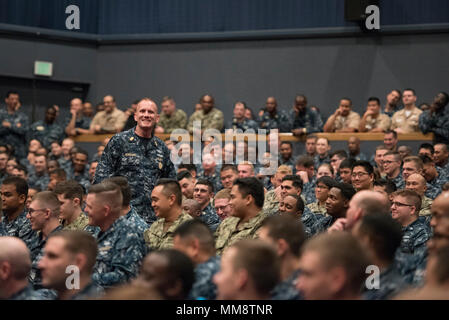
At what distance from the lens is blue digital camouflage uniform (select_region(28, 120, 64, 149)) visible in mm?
9430

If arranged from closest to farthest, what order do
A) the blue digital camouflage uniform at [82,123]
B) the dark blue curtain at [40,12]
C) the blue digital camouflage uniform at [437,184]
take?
the blue digital camouflage uniform at [437,184]
the blue digital camouflage uniform at [82,123]
the dark blue curtain at [40,12]

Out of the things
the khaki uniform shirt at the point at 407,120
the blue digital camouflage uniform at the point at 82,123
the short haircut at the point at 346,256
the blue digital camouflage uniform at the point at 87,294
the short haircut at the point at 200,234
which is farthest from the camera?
the blue digital camouflage uniform at the point at 82,123

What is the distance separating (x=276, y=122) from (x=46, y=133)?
3031mm

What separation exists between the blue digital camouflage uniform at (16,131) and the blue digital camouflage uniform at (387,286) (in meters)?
7.43

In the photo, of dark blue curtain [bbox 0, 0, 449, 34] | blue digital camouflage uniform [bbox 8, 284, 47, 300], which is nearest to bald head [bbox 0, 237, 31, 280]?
blue digital camouflage uniform [bbox 8, 284, 47, 300]

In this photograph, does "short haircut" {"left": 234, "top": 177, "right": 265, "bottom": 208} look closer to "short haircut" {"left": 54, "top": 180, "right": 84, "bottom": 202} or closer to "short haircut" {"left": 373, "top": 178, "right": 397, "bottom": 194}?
"short haircut" {"left": 54, "top": 180, "right": 84, "bottom": 202}

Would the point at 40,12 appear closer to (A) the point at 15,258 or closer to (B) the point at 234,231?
(B) the point at 234,231

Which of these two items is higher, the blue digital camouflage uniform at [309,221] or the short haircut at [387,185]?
the short haircut at [387,185]

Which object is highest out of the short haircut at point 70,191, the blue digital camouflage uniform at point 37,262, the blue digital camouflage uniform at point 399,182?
the blue digital camouflage uniform at point 399,182

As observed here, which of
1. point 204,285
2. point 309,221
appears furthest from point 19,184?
point 204,285

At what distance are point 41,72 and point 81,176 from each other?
3425 mm

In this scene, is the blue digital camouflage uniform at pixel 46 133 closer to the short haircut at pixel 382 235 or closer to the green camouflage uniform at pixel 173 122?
the green camouflage uniform at pixel 173 122

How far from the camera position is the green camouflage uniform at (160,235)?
388 centimetres

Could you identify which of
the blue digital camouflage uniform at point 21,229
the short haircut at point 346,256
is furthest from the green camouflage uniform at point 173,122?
the short haircut at point 346,256
